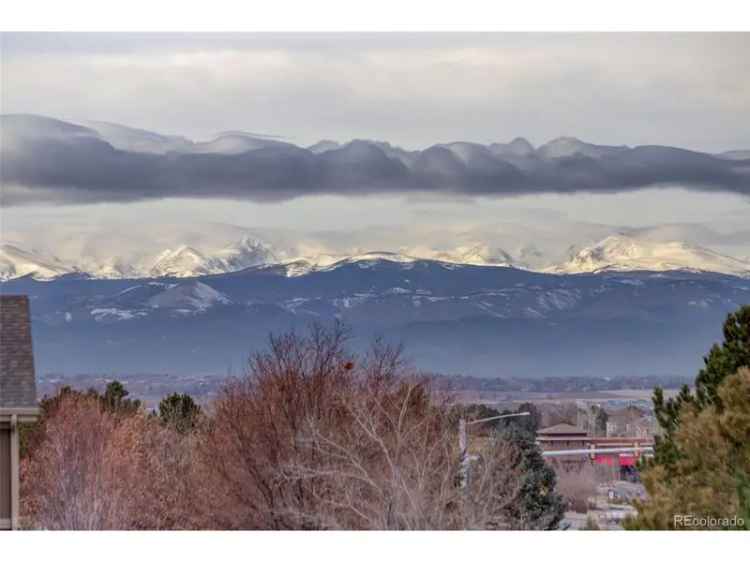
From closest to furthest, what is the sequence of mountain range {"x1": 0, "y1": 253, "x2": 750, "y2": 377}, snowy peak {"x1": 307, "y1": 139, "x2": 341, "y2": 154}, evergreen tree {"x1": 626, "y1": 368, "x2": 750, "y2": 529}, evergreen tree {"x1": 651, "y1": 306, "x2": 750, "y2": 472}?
evergreen tree {"x1": 626, "y1": 368, "x2": 750, "y2": 529} → evergreen tree {"x1": 651, "y1": 306, "x2": 750, "y2": 472} → mountain range {"x1": 0, "y1": 253, "x2": 750, "y2": 377} → snowy peak {"x1": 307, "y1": 139, "x2": 341, "y2": 154}

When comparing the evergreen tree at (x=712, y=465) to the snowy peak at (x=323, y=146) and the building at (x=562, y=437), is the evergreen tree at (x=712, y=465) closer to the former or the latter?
the building at (x=562, y=437)

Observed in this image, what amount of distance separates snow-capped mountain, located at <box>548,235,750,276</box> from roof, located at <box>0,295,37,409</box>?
52.8 feet

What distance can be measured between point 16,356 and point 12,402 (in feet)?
2.66

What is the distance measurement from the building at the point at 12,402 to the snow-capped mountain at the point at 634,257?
16.4 metres

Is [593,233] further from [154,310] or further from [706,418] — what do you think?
[706,418]

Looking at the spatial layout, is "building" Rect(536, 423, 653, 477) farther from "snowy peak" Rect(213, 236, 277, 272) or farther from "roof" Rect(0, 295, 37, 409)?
"roof" Rect(0, 295, 37, 409)

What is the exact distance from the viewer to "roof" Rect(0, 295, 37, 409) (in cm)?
1516

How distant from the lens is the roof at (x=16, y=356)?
1516 cm

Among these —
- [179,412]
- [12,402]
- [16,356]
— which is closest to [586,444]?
[179,412]

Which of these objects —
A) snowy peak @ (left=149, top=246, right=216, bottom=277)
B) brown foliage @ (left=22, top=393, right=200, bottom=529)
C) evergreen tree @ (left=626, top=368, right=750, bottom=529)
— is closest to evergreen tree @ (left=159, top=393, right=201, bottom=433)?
brown foliage @ (left=22, top=393, right=200, bottom=529)

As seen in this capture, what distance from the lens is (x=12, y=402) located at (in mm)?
15055

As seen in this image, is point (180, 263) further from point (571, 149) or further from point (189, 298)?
point (571, 149)

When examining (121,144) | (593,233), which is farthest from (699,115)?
(121,144)
